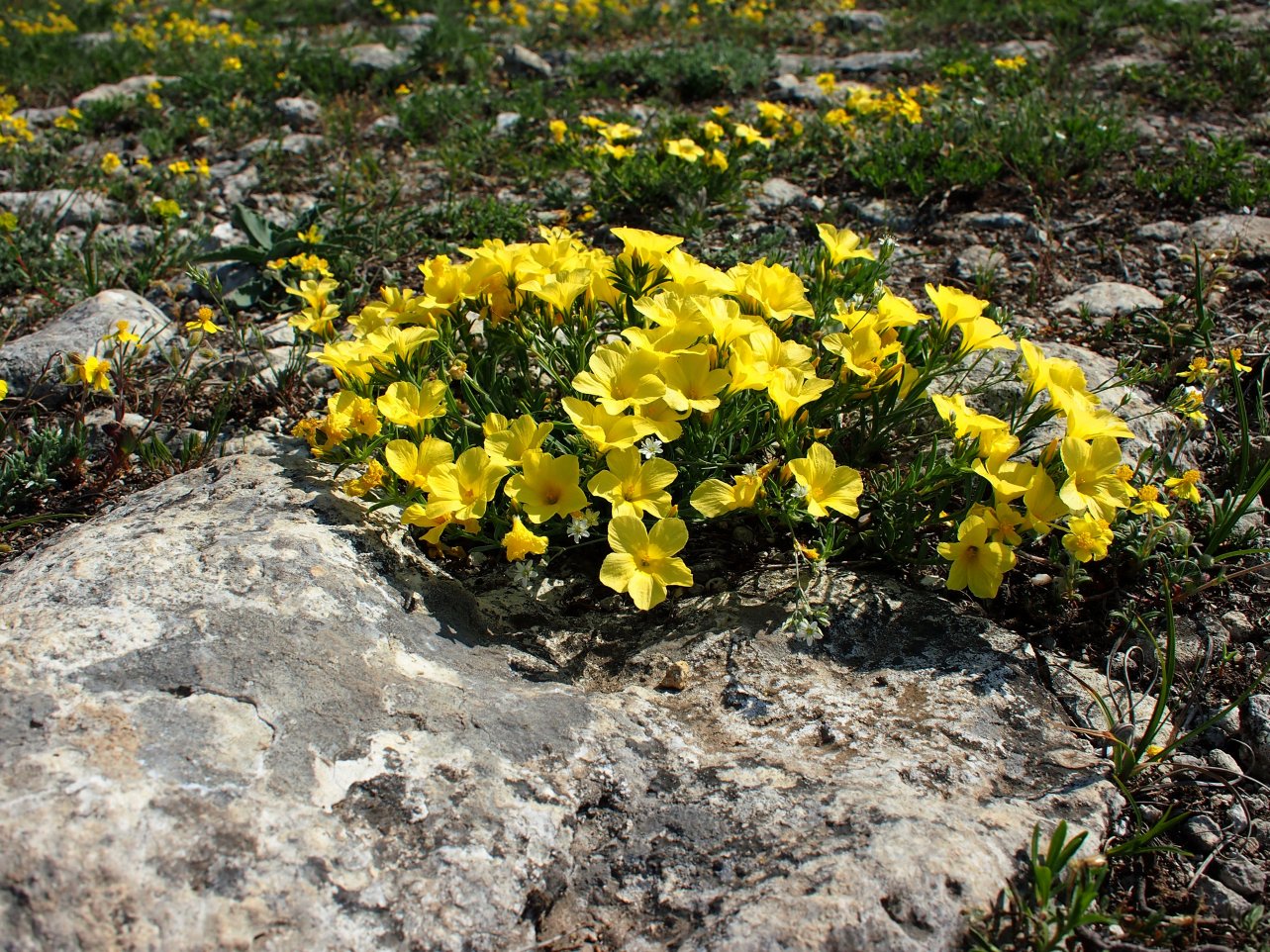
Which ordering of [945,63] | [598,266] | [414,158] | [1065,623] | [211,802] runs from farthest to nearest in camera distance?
1. [945,63]
2. [414,158]
3. [598,266]
4. [1065,623]
5. [211,802]

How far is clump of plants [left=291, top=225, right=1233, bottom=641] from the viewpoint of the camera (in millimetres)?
2365

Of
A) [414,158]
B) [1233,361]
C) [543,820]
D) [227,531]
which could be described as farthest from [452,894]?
[414,158]

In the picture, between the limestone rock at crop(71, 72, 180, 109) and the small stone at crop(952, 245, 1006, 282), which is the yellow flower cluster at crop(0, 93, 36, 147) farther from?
the small stone at crop(952, 245, 1006, 282)

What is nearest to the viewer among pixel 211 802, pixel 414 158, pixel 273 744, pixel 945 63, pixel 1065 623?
pixel 211 802

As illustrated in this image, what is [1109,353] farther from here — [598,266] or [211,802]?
[211,802]

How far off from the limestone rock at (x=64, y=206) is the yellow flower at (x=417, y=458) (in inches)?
168

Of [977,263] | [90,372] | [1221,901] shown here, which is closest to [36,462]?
[90,372]

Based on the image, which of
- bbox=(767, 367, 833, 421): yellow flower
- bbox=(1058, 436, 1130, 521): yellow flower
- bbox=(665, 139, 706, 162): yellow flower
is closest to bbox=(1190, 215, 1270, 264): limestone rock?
bbox=(665, 139, 706, 162): yellow flower

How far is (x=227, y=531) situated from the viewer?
238 centimetres

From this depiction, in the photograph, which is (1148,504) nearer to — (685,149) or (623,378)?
(623,378)

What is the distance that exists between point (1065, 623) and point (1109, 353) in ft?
5.96

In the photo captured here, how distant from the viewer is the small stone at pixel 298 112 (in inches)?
287

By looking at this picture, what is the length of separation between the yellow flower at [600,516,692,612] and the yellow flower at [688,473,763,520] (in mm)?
126

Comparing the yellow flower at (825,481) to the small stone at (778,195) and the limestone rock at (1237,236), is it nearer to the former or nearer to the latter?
the limestone rock at (1237,236)
